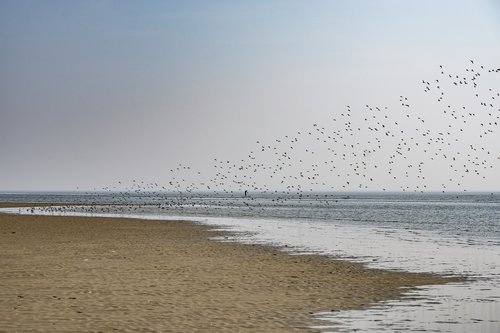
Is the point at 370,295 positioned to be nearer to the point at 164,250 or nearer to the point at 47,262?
the point at 47,262

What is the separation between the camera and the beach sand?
15.3m

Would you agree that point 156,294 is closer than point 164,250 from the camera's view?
Yes

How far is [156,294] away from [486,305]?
9123 mm

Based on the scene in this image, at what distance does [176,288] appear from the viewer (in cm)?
2041

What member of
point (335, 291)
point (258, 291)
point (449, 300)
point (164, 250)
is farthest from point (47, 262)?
point (449, 300)

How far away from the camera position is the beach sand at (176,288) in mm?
15289

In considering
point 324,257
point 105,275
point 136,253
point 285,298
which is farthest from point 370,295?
point 136,253

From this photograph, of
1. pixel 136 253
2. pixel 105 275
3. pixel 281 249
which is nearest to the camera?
pixel 105 275

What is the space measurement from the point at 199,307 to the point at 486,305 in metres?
7.83

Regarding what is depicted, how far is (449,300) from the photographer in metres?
19.4

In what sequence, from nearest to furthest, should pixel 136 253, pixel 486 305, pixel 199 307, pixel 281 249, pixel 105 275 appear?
Result: pixel 199 307, pixel 486 305, pixel 105 275, pixel 136 253, pixel 281 249

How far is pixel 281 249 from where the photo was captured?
36000 millimetres

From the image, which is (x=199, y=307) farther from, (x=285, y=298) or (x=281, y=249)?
(x=281, y=249)

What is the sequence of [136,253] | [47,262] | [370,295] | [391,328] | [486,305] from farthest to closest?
1. [136,253]
2. [47,262]
3. [370,295]
4. [486,305]
5. [391,328]
